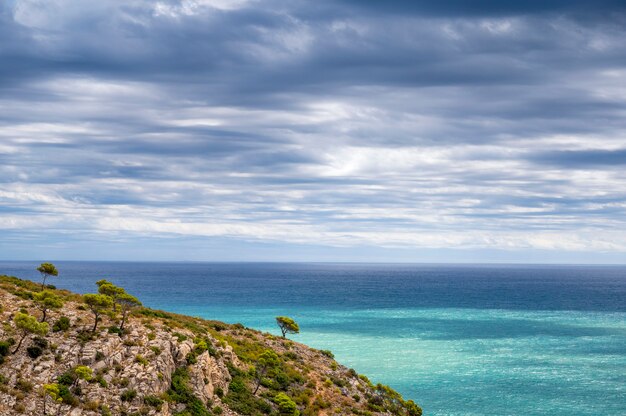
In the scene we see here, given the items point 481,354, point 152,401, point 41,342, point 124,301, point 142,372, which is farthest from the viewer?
point 481,354

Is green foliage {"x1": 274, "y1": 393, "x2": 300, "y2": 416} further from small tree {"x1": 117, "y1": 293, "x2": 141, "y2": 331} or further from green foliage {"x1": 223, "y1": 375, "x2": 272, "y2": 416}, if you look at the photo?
small tree {"x1": 117, "y1": 293, "x2": 141, "y2": 331}

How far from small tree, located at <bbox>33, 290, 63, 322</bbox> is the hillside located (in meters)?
0.18

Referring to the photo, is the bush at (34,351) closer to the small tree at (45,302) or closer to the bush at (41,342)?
the bush at (41,342)

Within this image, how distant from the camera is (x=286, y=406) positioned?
180ft

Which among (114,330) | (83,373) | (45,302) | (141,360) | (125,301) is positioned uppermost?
(125,301)

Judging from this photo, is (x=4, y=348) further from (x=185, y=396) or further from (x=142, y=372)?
(x=185, y=396)

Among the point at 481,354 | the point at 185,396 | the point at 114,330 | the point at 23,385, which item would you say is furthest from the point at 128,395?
the point at 481,354

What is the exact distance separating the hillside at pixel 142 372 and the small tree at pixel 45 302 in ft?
0.61

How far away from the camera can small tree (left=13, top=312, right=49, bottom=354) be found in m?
45.4

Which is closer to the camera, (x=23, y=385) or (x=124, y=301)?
(x=23, y=385)

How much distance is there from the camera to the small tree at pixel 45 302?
51344 mm

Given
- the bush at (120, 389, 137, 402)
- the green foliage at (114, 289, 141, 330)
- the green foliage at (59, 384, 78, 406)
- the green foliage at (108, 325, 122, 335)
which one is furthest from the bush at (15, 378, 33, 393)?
the green foliage at (114, 289, 141, 330)

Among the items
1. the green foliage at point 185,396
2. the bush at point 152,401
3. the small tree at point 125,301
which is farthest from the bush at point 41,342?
the green foliage at point 185,396

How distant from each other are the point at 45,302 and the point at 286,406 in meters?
25.5
